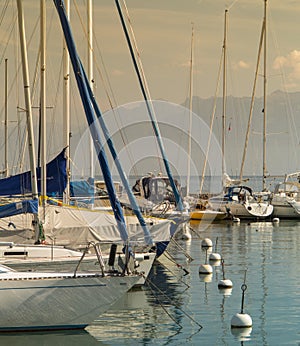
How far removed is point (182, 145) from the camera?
78375 millimetres

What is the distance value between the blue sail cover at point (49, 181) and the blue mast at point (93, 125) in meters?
8.36

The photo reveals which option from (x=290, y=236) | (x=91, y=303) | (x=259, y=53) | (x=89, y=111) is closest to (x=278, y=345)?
(x=91, y=303)

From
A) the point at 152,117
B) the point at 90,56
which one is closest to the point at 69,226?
the point at 152,117

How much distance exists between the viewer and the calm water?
21656 millimetres

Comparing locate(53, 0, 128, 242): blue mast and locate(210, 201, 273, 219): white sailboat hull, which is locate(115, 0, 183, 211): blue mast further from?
locate(210, 201, 273, 219): white sailboat hull

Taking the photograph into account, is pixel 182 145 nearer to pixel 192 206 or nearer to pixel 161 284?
pixel 192 206

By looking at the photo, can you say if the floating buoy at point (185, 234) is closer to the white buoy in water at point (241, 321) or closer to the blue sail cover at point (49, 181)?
the blue sail cover at point (49, 181)

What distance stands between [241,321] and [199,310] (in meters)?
3.03

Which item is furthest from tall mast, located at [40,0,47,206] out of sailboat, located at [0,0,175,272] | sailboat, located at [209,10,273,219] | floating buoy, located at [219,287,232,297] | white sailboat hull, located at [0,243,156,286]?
sailboat, located at [209,10,273,219]

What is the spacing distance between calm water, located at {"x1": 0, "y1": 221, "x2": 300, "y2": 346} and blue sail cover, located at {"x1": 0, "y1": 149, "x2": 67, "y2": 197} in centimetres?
507

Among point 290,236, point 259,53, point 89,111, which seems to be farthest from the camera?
point 259,53

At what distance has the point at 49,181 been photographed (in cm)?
3356

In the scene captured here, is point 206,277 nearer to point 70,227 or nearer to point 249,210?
point 70,227

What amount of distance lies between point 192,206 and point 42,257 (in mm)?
42295
